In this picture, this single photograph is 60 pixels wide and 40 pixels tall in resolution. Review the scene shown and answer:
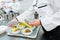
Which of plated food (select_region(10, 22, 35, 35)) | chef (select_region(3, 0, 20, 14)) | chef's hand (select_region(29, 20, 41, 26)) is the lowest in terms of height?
plated food (select_region(10, 22, 35, 35))

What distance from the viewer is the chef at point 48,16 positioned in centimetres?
73

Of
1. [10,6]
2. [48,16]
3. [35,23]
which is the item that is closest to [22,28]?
[35,23]

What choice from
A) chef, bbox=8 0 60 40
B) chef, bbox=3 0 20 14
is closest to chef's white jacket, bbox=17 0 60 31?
chef, bbox=8 0 60 40

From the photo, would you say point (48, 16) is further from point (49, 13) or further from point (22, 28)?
point (22, 28)

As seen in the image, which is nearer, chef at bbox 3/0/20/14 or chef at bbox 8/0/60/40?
chef at bbox 8/0/60/40

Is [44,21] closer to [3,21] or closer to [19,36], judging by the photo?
[19,36]

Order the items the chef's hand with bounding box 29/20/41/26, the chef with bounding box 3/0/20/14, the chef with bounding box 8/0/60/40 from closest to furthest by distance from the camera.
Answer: the chef with bounding box 8/0/60/40, the chef's hand with bounding box 29/20/41/26, the chef with bounding box 3/0/20/14

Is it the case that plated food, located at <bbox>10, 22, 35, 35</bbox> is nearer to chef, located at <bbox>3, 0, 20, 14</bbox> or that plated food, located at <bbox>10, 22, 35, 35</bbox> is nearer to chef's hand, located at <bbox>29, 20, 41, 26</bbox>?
chef's hand, located at <bbox>29, 20, 41, 26</bbox>

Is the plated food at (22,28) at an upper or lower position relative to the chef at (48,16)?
lower

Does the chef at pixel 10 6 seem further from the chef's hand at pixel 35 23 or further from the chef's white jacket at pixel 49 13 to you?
the chef's hand at pixel 35 23

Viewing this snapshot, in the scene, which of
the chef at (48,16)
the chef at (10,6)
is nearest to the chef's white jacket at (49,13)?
the chef at (48,16)

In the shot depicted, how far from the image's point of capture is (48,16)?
0.86m

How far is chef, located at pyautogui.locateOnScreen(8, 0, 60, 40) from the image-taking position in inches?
28.8

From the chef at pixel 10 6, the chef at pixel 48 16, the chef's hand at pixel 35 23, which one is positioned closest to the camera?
the chef at pixel 48 16
